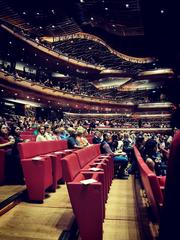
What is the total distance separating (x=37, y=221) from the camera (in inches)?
107

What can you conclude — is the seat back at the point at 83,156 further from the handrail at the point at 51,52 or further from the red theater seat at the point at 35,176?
the handrail at the point at 51,52

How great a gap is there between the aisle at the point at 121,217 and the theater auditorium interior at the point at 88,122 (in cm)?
2

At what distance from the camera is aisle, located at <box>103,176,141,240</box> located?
2.52 metres

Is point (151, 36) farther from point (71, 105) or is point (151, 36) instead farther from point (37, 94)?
point (37, 94)

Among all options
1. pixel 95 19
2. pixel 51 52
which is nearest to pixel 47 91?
pixel 51 52

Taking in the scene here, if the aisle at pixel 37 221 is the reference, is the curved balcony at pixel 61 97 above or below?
above

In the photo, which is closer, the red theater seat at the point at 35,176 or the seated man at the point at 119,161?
the red theater seat at the point at 35,176

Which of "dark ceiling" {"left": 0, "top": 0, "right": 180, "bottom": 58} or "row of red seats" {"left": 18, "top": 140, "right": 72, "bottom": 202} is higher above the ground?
"dark ceiling" {"left": 0, "top": 0, "right": 180, "bottom": 58}

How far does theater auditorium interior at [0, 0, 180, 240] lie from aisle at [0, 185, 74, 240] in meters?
0.01

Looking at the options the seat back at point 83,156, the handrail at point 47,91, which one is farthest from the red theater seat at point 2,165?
the handrail at point 47,91

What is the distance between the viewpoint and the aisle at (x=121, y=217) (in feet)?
8.25

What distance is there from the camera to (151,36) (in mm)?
22297

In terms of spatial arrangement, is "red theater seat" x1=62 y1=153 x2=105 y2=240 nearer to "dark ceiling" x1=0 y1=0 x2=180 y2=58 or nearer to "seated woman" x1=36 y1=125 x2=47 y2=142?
"seated woman" x1=36 y1=125 x2=47 y2=142

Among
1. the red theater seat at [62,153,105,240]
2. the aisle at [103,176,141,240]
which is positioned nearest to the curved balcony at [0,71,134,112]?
the aisle at [103,176,141,240]
